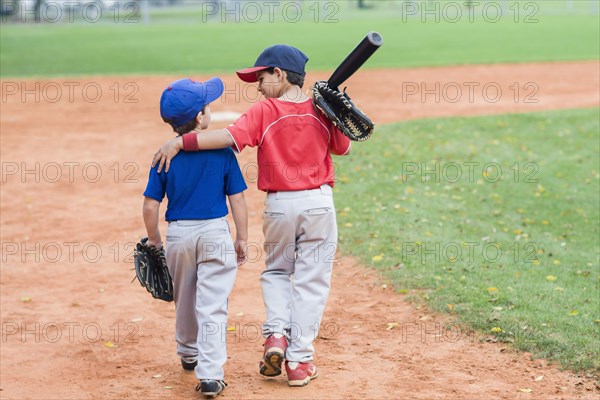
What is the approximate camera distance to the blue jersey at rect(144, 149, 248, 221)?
205 inches

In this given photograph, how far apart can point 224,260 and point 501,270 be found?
3.59 meters

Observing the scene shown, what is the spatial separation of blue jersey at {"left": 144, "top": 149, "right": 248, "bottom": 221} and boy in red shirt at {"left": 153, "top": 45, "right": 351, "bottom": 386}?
202 millimetres

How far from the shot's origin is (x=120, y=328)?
6801 millimetres

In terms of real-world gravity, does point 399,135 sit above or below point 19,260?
above

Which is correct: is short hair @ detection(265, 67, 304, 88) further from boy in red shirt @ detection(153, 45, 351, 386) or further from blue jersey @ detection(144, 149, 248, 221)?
blue jersey @ detection(144, 149, 248, 221)

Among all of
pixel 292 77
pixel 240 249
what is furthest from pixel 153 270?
pixel 292 77

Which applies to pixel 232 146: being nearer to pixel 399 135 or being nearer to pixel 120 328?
pixel 120 328

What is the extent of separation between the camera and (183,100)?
5188 millimetres

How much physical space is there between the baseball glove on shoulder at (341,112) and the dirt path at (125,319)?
1.61 meters

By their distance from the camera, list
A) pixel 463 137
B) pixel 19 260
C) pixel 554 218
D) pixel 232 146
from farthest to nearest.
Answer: pixel 463 137
pixel 554 218
pixel 19 260
pixel 232 146

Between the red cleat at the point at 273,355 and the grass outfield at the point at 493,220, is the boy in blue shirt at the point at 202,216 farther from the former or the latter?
the grass outfield at the point at 493,220

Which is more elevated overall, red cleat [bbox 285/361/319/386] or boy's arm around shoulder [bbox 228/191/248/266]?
boy's arm around shoulder [bbox 228/191/248/266]

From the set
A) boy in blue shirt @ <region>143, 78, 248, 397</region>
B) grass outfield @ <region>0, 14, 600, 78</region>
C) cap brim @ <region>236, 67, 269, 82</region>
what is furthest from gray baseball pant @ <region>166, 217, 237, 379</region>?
grass outfield @ <region>0, 14, 600, 78</region>

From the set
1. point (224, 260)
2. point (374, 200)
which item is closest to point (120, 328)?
point (224, 260)
